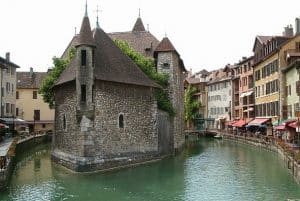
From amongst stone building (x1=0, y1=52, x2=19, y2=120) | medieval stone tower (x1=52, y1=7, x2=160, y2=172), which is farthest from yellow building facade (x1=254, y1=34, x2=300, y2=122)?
Result: stone building (x1=0, y1=52, x2=19, y2=120)

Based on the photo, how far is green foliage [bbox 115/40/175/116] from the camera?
144ft

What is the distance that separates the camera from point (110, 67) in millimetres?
36594

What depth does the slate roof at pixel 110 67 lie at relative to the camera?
3559 centimetres

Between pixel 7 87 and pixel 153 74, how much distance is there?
1224 inches

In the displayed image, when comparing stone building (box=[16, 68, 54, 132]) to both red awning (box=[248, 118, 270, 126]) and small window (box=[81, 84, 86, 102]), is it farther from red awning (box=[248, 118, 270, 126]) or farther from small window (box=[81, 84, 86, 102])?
small window (box=[81, 84, 86, 102])

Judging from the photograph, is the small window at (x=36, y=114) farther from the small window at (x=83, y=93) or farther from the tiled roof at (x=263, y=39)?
the small window at (x=83, y=93)

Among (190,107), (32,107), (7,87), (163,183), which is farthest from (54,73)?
(190,107)

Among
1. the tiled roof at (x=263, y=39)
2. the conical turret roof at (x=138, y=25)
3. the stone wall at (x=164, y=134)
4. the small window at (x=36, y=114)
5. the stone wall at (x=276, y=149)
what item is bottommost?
the stone wall at (x=276, y=149)

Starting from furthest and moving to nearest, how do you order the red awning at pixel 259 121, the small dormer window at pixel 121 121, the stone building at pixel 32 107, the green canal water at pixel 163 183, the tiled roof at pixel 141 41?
1. the stone building at pixel 32 107
2. the red awning at pixel 259 121
3. the tiled roof at pixel 141 41
4. the small dormer window at pixel 121 121
5. the green canal water at pixel 163 183

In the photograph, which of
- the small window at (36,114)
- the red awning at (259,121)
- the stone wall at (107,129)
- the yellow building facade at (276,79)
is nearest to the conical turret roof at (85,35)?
the stone wall at (107,129)

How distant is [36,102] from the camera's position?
85.1m

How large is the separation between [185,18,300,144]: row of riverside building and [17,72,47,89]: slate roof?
3561 centimetres

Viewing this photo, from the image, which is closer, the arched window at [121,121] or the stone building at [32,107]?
the arched window at [121,121]

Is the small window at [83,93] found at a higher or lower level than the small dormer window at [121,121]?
higher
